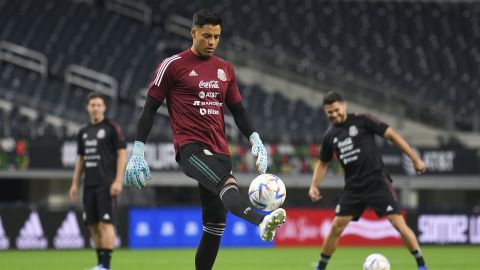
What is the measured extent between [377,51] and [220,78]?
68.9ft

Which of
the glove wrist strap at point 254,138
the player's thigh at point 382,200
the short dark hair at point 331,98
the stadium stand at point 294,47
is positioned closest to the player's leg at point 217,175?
the glove wrist strap at point 254,138

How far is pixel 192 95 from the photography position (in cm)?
782

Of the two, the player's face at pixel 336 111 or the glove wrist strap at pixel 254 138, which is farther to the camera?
the player's face at pixel 336 111

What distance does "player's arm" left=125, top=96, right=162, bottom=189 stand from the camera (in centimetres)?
759

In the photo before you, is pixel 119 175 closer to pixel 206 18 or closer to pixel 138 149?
pixel 138 149

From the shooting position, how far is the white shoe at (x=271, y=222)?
6.71 metres

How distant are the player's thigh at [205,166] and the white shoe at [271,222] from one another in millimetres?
834

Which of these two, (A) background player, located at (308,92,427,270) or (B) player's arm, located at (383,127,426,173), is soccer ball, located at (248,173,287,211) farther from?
(A) background player, located at (308,92,427,270)

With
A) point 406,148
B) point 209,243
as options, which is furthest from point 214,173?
point 406,148

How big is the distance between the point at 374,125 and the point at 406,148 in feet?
2.21

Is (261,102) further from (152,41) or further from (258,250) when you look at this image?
(258,250)

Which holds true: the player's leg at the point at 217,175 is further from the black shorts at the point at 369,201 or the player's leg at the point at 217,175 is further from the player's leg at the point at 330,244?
the black shorts at the point at 369,201

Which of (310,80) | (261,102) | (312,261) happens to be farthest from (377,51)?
(312,261)

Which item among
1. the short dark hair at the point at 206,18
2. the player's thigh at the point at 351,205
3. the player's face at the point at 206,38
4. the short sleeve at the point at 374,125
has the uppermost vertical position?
the short dark hair at the point at 206,18
